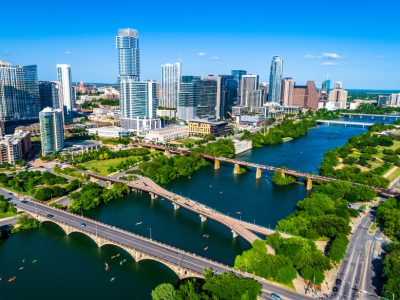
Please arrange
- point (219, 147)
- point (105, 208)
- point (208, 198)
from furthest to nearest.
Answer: point (219, 147) < point (208, 198) < point (105, 208)

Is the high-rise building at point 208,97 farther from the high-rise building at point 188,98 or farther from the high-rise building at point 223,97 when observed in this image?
the high-rise building at point 188,98

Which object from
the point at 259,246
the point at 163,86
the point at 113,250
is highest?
the point at 163,86

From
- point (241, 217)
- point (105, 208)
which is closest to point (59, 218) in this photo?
point (105, 208)

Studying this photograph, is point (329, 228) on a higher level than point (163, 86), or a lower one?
lower

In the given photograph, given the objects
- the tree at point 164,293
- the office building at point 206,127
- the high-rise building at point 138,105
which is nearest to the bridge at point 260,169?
the high-rise building at point 138,105

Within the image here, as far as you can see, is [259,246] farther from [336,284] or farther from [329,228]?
[329,228]

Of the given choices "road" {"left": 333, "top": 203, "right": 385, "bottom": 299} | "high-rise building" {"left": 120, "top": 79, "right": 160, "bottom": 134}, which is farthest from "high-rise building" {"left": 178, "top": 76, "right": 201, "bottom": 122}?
"road" {"left": 333, "top": 203, "right": 385, "bottom": 299}

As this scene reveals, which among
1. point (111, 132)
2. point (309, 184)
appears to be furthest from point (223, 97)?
point (309, 184)
